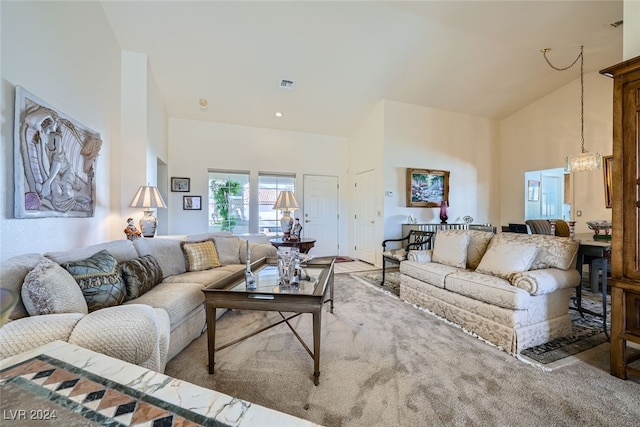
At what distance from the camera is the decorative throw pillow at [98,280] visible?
180 centimetres

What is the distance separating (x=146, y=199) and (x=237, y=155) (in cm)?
258

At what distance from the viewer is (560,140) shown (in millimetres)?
5184

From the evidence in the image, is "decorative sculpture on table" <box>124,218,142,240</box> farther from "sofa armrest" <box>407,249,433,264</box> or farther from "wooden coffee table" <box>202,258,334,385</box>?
"sofa armrest" <box>407,249,433,264</box>

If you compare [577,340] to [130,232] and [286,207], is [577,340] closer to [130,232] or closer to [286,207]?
[286,207]

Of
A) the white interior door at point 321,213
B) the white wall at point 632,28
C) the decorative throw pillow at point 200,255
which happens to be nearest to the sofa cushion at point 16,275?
the decorative throw pillow at point 200,255

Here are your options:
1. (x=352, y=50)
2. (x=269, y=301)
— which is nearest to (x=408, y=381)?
(x=269, y=301)

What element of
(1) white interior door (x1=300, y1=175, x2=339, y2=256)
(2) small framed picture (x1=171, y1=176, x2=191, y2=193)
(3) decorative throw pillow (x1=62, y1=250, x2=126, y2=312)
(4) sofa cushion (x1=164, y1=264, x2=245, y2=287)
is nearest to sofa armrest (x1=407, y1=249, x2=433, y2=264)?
(4) sofa cushion (x1=164, y1=264, x2=245, y2=287)

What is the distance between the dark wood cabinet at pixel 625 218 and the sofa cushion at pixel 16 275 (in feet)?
12.0

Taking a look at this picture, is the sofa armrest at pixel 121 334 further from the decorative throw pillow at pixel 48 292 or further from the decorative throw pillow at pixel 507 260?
the decorative throw pillow at pixel 507 260

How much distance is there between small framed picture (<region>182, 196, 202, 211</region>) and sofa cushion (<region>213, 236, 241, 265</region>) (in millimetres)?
2273

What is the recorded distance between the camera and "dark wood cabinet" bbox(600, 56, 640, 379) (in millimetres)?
1720

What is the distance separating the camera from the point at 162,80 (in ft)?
14.0

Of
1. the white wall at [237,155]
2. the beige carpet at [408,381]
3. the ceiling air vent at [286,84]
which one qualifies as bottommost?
the beige carpet at [408,381]

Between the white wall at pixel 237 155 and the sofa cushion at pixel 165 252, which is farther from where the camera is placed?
the white wall at pixel 237 155
